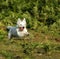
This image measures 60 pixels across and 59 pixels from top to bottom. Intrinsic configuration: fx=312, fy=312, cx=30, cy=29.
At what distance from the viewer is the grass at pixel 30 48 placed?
Result: 27.0ft

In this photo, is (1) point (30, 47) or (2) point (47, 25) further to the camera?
(2) point (47, 25)

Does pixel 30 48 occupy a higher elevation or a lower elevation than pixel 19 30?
lower

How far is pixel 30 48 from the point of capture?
28.4 ft

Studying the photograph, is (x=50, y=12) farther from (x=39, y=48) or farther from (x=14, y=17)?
(x=39, y=48)

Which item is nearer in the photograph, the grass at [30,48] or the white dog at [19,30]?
the grass at [30,48]

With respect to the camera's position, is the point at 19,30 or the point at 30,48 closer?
the point at 30,48

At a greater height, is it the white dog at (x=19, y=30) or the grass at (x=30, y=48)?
the white dog at (x=19, y=30)

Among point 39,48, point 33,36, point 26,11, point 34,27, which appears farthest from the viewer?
point 26,11

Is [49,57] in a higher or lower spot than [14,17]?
lower

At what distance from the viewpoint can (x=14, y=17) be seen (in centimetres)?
1087

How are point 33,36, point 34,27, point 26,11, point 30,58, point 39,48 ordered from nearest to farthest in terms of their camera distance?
point 30,58
point 39,48
point 33,36
point 34,27
point 26,11

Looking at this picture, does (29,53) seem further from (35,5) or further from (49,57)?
(35,5)

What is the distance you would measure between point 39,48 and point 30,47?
26 cm

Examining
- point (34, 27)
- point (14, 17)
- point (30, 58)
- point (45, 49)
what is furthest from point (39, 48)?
point (14, 17)
